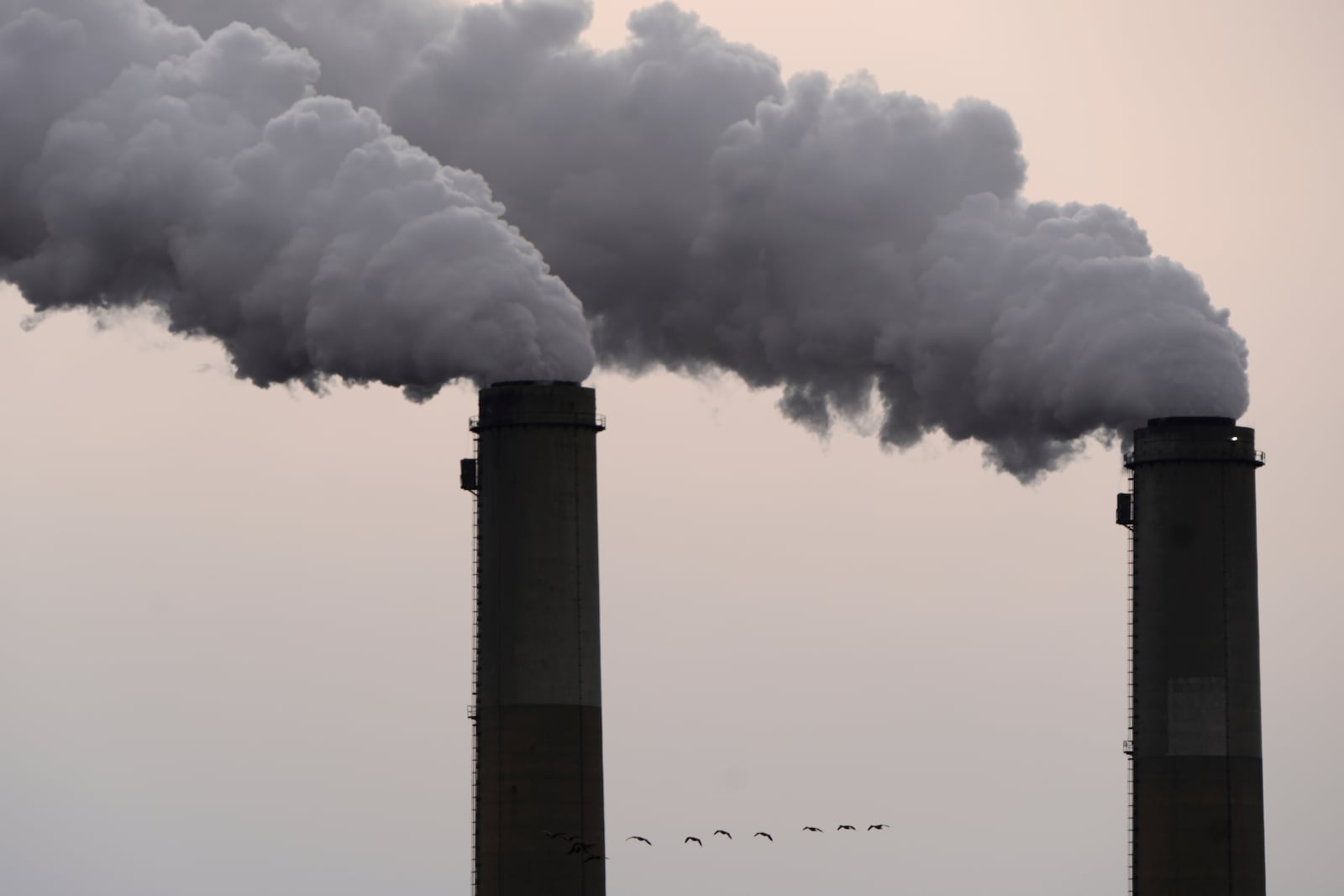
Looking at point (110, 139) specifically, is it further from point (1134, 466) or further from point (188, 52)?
point (1134, 466)

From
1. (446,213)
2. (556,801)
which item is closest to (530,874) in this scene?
(556,801)

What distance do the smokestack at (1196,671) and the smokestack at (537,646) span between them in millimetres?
14777

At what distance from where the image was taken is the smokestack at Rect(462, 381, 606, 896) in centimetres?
8694

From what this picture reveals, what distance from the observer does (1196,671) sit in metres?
89.7

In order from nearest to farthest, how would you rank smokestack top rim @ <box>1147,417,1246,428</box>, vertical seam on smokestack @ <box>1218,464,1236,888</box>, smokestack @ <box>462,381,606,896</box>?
smokestack @ <box>462,381,606,896</box> → vertical seam on smokestack @ <box>1218,464,1236,888</box> → smokestack top rim @ <box>1147,417,1246,428</box>

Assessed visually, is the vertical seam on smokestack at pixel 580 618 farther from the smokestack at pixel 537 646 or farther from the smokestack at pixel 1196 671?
the smokestack at pixel 1196 671

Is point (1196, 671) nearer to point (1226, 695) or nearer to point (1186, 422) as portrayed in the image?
point (1226, 695)

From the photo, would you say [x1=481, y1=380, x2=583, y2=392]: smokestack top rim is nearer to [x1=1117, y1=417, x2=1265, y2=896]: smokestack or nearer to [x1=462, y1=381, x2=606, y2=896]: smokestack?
[x1=462, y1=381, x2=606, y2=896]: smokestack

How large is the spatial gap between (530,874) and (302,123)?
20554 millimetres

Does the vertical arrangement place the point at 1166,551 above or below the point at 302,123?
below

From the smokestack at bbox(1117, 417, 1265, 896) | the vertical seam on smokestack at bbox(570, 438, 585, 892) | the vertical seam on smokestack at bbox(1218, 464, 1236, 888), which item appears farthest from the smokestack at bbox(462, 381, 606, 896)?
the vertical seam on smokestack at bbox(1218, 464, 1236, 888)

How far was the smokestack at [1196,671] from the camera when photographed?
89.0 metres

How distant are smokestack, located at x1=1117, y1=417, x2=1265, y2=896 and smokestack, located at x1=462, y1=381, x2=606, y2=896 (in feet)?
48.5

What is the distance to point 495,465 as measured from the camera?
88.6 metres
